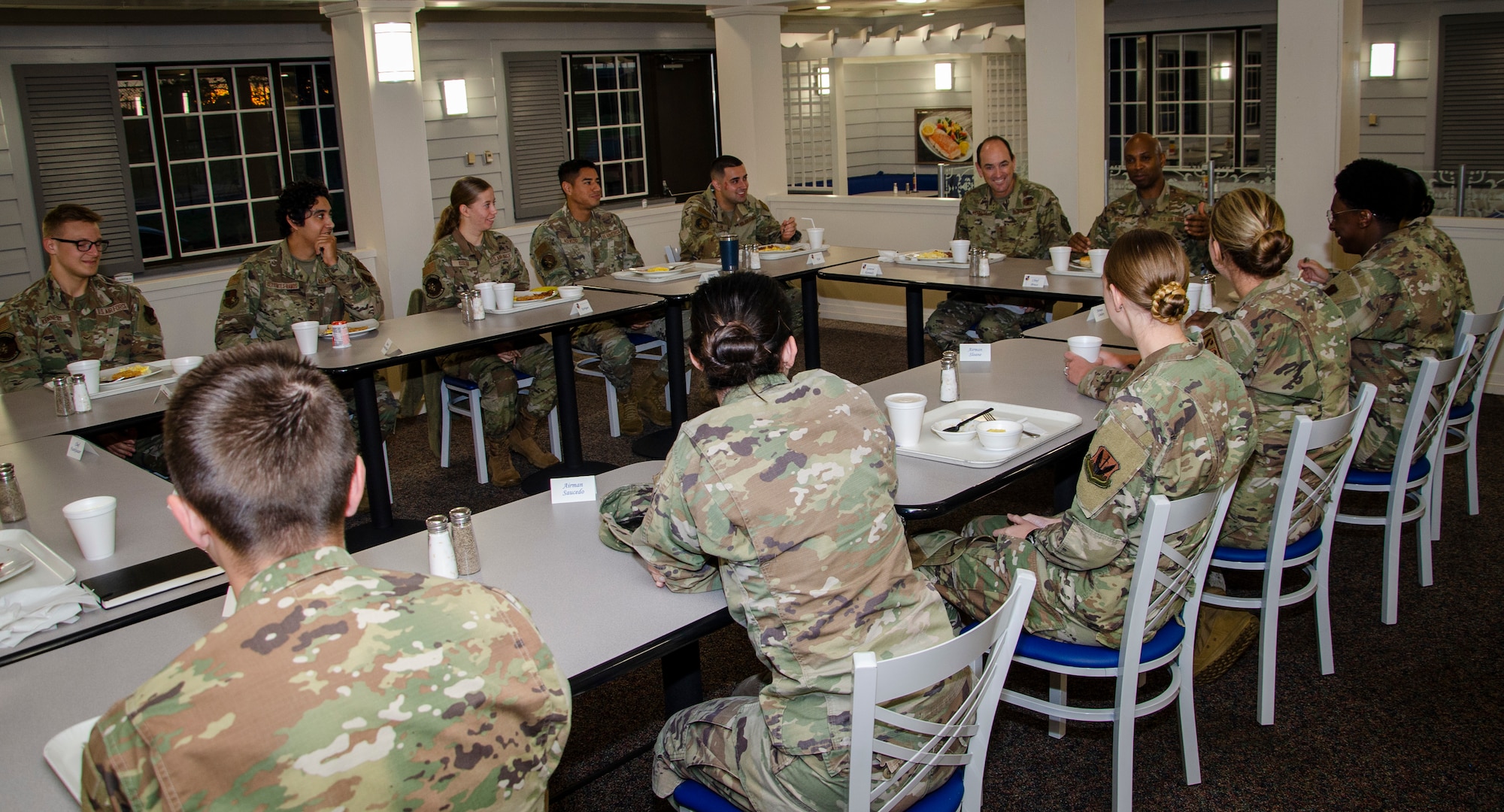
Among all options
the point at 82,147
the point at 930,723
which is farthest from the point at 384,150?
the point at 930,723

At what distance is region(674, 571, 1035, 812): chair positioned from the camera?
163cm

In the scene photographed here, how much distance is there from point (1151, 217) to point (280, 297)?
4.09m

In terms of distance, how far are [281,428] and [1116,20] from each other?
10124 mm

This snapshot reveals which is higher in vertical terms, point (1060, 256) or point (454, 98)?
point (454, 98)

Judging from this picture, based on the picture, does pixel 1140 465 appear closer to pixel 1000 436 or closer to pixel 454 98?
pixel 1000 436

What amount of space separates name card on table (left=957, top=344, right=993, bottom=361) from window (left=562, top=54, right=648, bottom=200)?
5.66 metres

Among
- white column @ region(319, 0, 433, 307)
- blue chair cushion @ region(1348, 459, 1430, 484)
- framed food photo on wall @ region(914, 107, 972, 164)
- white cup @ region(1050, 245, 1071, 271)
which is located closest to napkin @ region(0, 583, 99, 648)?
blue chair cushion @ region(1348, 459, 1430, 484)

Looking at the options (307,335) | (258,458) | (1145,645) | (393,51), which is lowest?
(1145,645)

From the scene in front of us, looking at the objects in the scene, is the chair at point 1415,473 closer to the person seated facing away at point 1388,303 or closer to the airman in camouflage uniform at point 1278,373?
the person seated facing away at point 1388,303

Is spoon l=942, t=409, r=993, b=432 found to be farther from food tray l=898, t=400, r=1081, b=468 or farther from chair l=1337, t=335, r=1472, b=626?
chair l=1337, t=335, r=1472, b=626

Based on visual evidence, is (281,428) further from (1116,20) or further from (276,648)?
(1116,20)

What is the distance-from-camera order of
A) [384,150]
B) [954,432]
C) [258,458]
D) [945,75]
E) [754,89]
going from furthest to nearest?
[945,75] < [754,89] < [384,150] < [954,432] < [258,458]

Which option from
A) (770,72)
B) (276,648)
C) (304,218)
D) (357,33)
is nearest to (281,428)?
(276,648)

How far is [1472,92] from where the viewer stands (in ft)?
28.5
